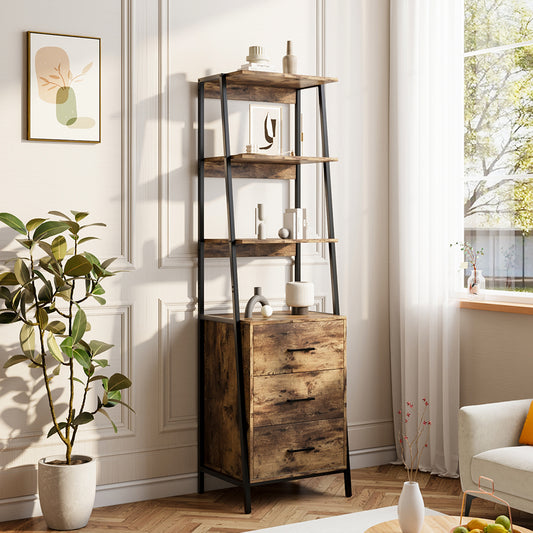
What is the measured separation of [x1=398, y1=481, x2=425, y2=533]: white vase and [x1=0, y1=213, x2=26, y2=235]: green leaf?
6.12ft

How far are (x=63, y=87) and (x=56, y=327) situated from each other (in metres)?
1.08

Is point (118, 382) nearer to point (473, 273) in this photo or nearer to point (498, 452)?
point (498, 452)

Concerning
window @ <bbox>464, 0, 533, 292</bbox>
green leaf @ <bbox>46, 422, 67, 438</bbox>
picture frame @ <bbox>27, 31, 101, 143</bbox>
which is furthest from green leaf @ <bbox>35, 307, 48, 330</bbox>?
window @ <bbox>464, 0, 533, 292</bbox>

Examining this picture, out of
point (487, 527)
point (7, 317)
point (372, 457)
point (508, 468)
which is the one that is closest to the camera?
point (487, 527)

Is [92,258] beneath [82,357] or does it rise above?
above

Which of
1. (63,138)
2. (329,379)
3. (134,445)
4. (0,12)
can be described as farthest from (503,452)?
(0,12)

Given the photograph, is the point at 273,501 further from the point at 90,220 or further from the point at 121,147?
the point at 121,147

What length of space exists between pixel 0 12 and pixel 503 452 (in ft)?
9.13

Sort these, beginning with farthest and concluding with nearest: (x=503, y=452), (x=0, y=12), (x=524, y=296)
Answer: (x=524, y=296)
(x=0, y=12)
(x=503, y=452)

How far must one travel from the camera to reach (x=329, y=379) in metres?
3.96

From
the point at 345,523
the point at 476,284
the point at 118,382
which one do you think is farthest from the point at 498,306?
the point at 118,382

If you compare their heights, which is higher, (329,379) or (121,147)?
(121,147)

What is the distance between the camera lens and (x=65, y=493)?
3488mm

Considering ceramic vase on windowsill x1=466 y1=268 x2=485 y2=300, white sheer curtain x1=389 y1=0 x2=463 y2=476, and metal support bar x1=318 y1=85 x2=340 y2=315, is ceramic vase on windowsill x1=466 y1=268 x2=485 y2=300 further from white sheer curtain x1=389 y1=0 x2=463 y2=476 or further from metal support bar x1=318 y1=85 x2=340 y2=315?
metal support bar x1=318 y1=85 x2=340 y2=315
